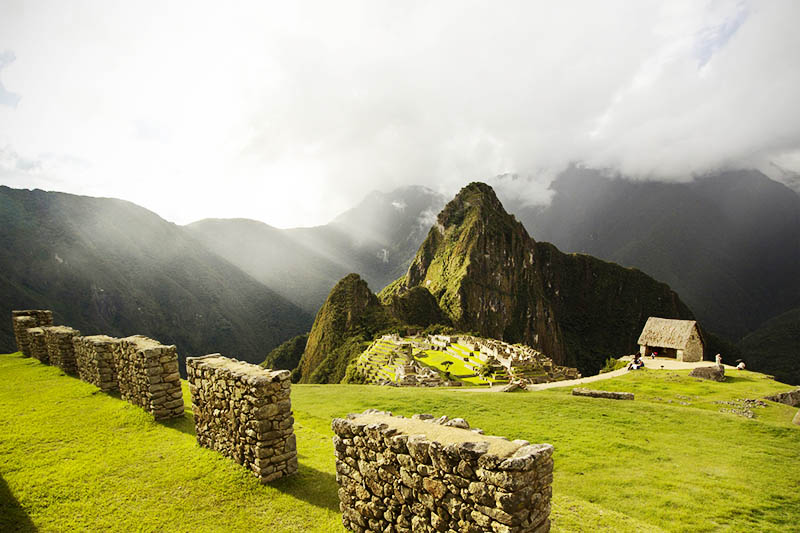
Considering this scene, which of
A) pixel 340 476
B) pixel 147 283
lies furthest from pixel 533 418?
pixel 147 283

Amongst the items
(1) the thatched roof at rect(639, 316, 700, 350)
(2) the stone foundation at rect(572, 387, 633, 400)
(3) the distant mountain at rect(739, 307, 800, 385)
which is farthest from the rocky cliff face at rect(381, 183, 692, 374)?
(2) the stone foundation at rect(572, 387, 633, 400)

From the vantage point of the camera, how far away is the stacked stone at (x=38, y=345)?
Answer: 20.4m

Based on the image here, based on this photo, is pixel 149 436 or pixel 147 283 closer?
pixel 149 436

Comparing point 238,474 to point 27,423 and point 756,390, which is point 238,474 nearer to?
point 27,423

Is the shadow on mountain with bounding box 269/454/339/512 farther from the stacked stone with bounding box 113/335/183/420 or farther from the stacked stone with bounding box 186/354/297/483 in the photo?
the stacked stone with bounding box 113/335/183/420

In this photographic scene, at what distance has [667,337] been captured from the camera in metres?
41.3

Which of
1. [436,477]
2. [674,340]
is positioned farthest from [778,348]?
[436,477]

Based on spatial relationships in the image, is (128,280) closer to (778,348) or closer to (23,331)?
(23,331)

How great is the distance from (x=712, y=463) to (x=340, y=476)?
1138cm

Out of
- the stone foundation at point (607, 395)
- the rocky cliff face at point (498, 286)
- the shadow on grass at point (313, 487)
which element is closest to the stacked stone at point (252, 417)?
the shadow on grass at point (313, 487)

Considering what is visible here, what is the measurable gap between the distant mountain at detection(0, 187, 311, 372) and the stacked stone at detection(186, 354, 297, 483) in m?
109

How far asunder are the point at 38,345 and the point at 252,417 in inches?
850

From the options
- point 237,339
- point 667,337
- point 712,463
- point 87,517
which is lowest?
point 237,339

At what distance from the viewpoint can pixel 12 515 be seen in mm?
7086
